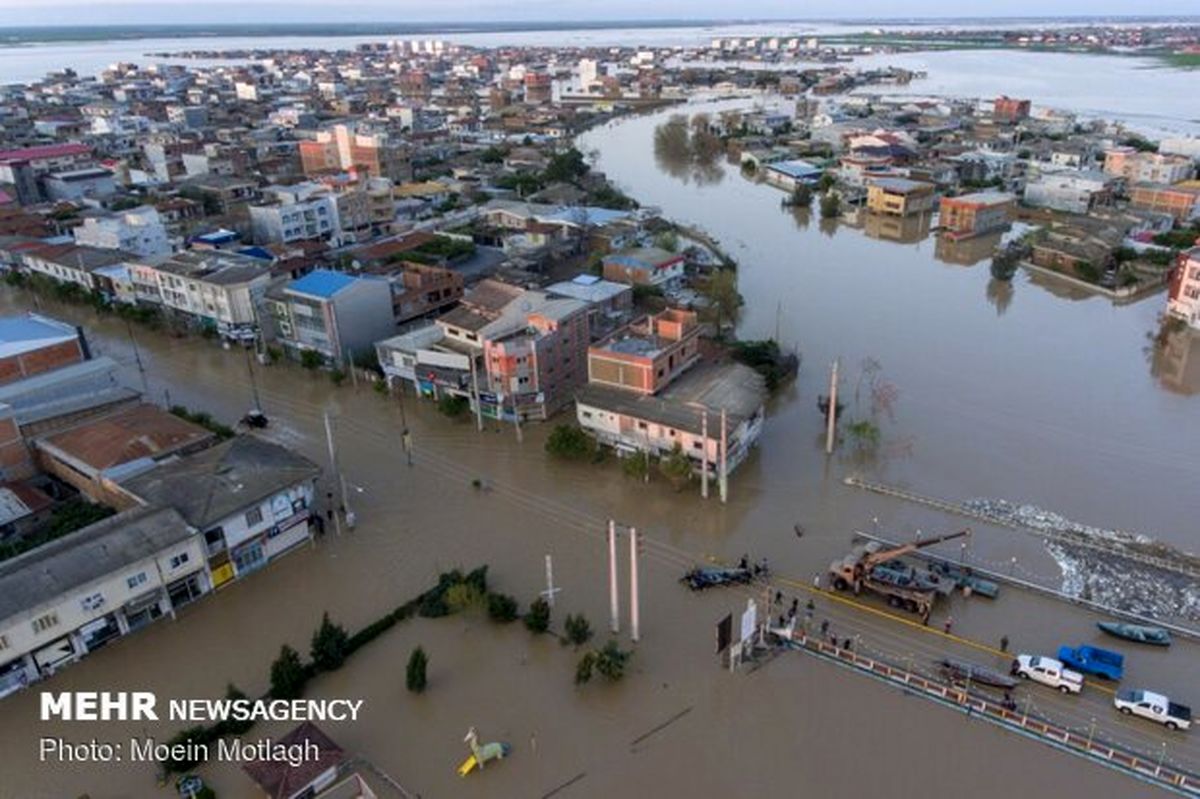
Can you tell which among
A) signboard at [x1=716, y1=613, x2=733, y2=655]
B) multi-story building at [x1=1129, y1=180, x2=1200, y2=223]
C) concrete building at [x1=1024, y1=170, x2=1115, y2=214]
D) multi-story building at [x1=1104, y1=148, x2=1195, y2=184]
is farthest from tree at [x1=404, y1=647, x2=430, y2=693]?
multi-story building at [x1=1104, y1=148, x2=1195, y2=184]

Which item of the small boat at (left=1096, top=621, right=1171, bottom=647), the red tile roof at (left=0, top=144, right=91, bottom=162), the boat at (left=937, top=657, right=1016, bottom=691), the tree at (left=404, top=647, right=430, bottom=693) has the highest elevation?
the red tile roof at (left=0, top=144, right=91, bottom=162)

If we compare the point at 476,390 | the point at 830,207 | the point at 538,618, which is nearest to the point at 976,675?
the point at 538,618

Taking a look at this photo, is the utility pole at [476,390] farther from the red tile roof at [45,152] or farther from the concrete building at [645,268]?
the red tile roof at [45,152]

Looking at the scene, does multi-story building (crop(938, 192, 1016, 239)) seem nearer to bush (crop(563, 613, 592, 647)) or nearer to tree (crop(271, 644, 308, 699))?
bush (crop(563, 613, 592, 647))

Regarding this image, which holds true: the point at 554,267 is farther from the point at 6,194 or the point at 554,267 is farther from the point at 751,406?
the point at 6,194

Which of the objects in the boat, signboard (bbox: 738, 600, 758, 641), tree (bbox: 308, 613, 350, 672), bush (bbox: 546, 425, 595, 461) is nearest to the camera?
the boat

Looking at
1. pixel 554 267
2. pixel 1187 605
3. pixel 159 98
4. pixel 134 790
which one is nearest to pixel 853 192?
pixel 554 267

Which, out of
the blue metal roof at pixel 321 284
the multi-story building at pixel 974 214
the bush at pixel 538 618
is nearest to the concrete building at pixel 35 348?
the blue metal roof at pixel 321 284
